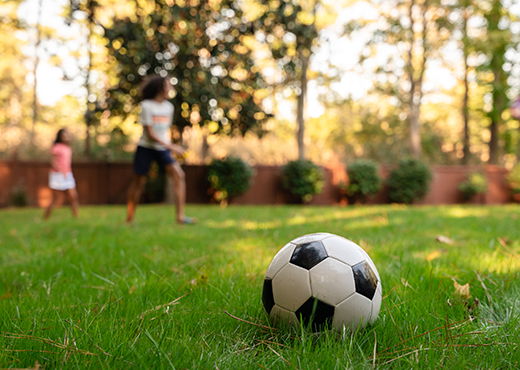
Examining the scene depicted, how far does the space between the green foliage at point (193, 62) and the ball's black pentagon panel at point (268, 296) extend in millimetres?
10399

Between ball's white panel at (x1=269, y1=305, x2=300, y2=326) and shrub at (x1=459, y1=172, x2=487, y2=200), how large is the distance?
16.1 m

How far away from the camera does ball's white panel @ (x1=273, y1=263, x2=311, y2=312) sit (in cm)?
145

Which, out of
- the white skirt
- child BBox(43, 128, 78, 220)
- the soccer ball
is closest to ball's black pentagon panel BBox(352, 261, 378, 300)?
the soccer ball

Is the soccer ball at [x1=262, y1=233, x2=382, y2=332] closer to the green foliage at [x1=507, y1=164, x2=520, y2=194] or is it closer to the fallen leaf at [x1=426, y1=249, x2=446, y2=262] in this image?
the fallen leaf at [x1=426, y1=249, x2=446, y2=262]

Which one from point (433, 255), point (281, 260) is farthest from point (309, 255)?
point (433, 255)

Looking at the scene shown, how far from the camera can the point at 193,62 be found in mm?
11758

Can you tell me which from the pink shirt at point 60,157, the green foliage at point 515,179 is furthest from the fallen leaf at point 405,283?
the green foliage at point 515,179

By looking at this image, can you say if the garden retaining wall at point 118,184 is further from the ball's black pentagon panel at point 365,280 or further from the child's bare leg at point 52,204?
the ball's black pentagon panel at point 365,280

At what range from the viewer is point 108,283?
2.32 metres

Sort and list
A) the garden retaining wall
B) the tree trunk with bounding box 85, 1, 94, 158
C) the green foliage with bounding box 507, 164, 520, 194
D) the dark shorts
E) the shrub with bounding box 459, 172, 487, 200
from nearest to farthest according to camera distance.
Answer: the dark shorts
the tree trunk with bounding box 85, 1, 94, 158
the garden retaining wall
the green foliage with bounding box 507, 164, 520, 194
the shrub with bounding box 459, 172, 487, 200

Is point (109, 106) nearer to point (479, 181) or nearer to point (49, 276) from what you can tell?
point (49, 276)

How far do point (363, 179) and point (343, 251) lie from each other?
42.3ft

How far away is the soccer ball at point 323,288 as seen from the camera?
1432 mm

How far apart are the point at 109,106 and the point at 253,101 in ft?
15.9
